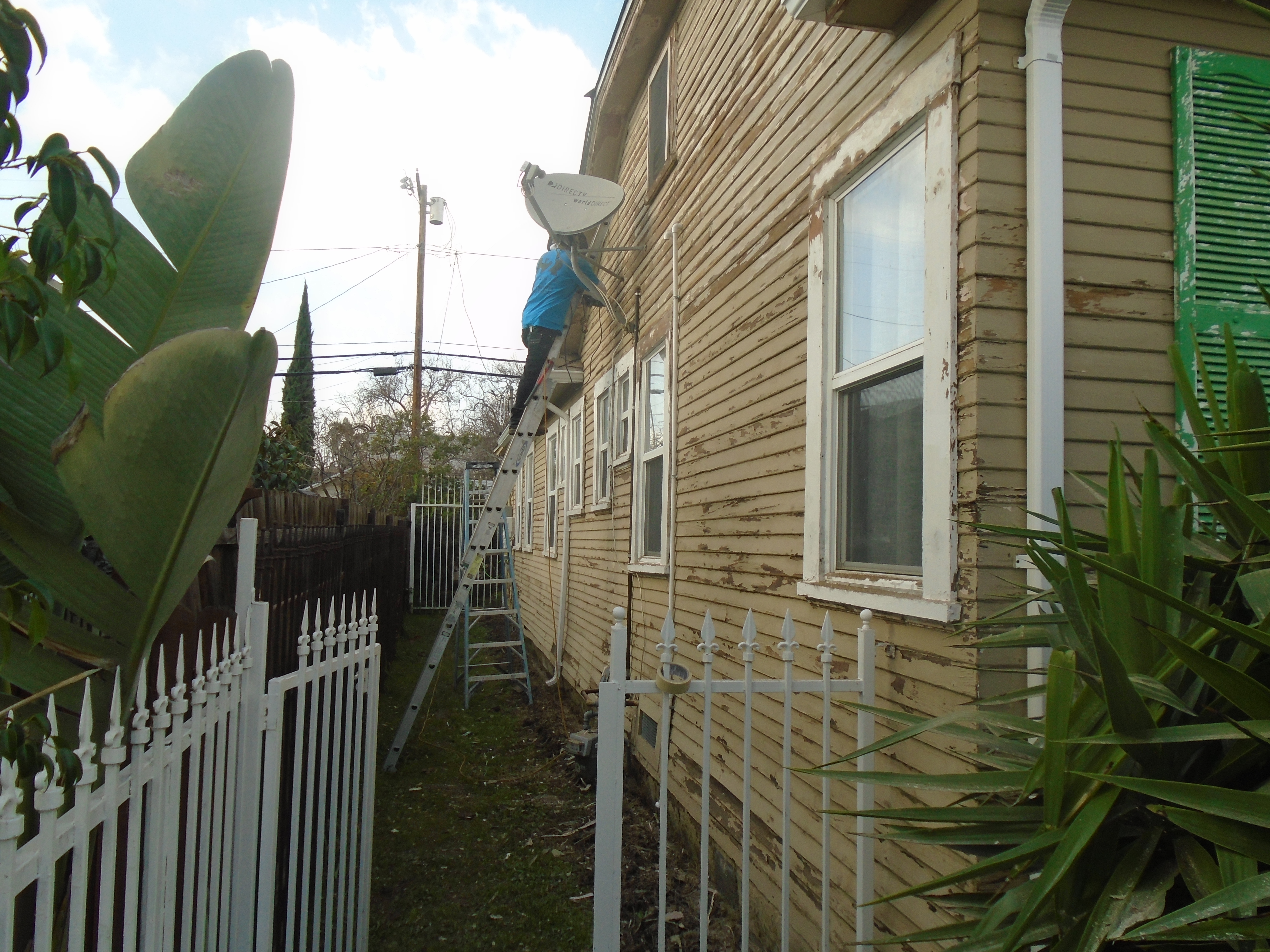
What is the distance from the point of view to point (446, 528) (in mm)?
18266

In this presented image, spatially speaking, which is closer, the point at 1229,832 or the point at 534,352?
the point at 1229,832

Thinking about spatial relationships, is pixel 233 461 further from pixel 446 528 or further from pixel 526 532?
pixel 446 528

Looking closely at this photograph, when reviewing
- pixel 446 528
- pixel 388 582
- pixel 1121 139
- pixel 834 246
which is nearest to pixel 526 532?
pixel 446 528

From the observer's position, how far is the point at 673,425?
6.26m

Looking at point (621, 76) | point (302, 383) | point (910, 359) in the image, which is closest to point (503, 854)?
point (910, 359)

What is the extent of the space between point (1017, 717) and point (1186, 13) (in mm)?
2828

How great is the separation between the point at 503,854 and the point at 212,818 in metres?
3.50

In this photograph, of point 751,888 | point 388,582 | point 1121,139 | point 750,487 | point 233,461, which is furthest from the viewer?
point 388,582

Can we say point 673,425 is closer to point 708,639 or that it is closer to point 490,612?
point 708,639

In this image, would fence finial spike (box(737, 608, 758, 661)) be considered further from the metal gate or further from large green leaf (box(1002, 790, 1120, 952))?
the metal gate

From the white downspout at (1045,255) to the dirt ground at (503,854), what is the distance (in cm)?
297

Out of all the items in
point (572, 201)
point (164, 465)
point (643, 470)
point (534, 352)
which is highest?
point (572, 201)

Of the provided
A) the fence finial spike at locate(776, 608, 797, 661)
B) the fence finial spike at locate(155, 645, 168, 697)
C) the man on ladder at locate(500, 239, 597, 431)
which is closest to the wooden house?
the fence finial spike at locate(776, 608, 797, 661)

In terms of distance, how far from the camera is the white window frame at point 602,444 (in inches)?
342
